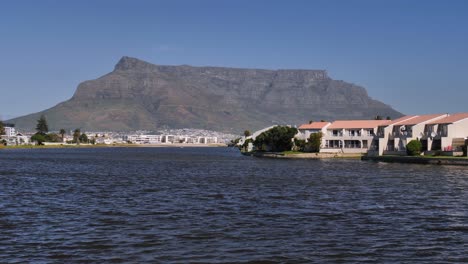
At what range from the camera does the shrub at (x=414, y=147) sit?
105750mm

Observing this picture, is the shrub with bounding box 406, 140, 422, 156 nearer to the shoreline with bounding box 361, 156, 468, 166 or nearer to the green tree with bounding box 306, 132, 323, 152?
the shoreline with bounding box 361, 156, 468, 166

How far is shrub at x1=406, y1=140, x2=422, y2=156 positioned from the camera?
10575 cm

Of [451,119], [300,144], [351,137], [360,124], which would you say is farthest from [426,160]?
[300,144]

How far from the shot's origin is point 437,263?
21156 millimetres

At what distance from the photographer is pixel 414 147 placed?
10581 centimetres

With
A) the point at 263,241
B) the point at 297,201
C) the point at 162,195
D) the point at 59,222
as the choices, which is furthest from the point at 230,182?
the point at 263,241

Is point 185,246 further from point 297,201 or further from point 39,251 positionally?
point 297,201

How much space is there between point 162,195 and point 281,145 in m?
113

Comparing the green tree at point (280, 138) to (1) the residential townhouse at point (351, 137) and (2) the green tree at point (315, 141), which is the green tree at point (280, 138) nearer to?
(2) the green tree at point (315, 141)

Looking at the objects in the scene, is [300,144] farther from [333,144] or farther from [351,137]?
[351,137]

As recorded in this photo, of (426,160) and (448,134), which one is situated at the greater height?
(448,134)

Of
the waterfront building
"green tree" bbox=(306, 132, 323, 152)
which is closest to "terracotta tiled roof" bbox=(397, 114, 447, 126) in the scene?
"green tree" bbox=(306, 132, 323, 152)

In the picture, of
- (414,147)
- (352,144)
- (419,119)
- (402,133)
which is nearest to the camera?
(414,147)

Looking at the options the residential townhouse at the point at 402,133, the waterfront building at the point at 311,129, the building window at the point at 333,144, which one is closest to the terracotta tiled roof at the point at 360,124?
the waterfront building at the point at 311,129
